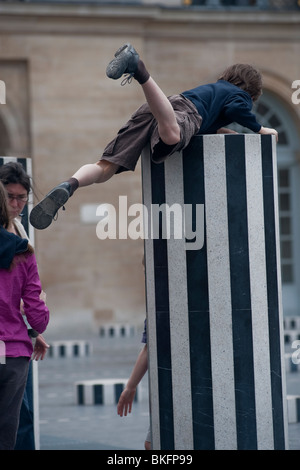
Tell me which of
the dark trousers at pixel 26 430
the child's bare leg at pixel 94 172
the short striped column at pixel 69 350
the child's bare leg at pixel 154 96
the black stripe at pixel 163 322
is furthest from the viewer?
the short striped column at pixel 69 350

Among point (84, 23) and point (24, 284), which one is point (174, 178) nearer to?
point (24, 284)

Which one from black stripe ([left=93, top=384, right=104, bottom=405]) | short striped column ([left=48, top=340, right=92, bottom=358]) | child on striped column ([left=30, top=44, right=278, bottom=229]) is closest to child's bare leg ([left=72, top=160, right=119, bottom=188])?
child on striped column ([left=30, top=44, right=278, bottom=229])

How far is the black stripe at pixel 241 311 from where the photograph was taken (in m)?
4.85

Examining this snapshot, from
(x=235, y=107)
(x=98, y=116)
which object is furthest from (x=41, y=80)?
(x=235, y=107)

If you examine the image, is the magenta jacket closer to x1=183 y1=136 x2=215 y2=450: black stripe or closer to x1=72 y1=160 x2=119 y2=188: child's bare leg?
x1=72 y1=160 x2=119 y2=188: child's bare leg

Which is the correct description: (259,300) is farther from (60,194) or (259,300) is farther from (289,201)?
(289,201)

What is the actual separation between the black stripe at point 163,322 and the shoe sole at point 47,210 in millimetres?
398

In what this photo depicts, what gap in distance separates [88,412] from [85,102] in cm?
1094

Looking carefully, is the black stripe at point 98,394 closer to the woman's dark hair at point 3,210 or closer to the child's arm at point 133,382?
the child's arm at point 133,382

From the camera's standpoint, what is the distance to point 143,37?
20.3m

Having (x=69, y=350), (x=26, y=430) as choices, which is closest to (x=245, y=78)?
(x=26, y=430)

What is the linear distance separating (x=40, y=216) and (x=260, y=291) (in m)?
0.94

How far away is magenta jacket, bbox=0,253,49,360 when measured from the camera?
4863 mm

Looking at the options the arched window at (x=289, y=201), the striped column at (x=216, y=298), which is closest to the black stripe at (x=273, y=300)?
the striped column at (x=216, y=298)
